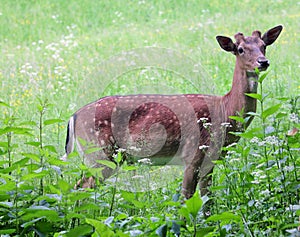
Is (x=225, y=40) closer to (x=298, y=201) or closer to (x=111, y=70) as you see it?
(x=298, y=201)

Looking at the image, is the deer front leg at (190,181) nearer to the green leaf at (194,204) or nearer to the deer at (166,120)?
the deer at (166,120)

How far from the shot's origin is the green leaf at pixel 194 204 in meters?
3.01

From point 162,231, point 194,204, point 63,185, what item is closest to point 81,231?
point 63,185

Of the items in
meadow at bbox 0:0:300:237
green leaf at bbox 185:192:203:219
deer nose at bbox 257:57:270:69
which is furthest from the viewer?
deer nose at bbox 257:57:270:69

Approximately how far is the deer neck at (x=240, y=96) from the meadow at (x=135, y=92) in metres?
0.28

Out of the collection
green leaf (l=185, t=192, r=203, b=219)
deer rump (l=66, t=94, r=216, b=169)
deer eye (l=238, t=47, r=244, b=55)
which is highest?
deer eye (l=238, t=47, r=244, b=55)

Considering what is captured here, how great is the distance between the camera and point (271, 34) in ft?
23.8

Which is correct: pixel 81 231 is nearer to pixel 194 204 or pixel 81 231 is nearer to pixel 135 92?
pixel 194 204

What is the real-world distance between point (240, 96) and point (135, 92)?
430 centimetres

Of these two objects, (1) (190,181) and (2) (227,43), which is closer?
(1) (190,181)

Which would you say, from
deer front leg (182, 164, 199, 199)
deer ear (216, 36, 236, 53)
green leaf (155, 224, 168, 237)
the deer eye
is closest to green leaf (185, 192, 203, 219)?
green leaf (155, 224, 168, 237)

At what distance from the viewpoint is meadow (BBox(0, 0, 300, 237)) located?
Result: 3500 millimetres

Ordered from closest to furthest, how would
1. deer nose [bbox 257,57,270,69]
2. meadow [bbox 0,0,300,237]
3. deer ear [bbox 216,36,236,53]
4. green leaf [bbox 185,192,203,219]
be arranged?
green leaf [bbox 185,192,203,219], meadow [bbox 0,0,300,237], deer nose [bbox 257,57,270,69], deer ear [bbox 216,36,236,53]

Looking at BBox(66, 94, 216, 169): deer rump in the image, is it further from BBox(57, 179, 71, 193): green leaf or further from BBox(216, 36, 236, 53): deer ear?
BBox(57, 179, 71, 193): green leaf
